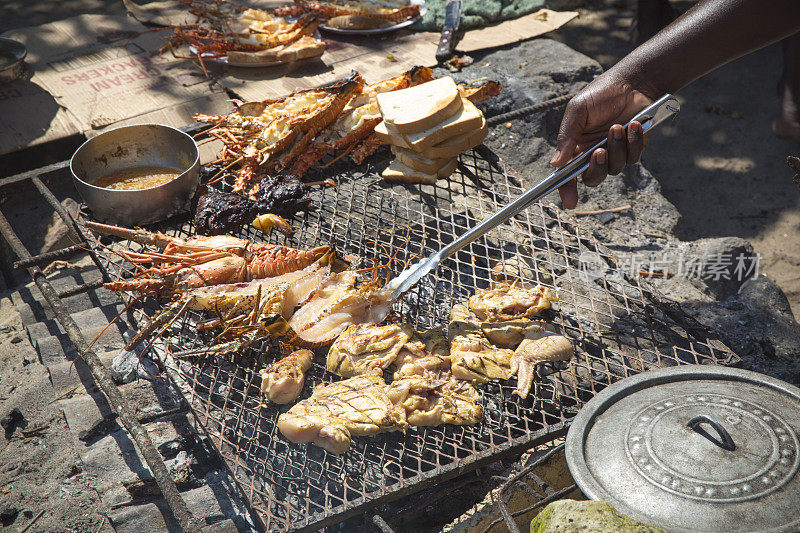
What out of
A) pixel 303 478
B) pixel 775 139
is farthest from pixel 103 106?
pixel 775 139

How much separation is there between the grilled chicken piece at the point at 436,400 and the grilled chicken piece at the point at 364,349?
0.53 ft

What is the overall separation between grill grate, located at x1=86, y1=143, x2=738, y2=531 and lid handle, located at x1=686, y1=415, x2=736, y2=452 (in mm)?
817

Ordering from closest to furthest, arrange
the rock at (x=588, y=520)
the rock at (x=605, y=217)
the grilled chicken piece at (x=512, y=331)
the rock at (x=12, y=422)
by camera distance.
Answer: the rock at (x=588, y=520) < the grilled chicken piece at (x=512, y=331) < the rock at (x=12, y=422) < the rock at (x=605, y=217)

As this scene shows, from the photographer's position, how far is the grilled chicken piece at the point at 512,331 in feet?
11.9

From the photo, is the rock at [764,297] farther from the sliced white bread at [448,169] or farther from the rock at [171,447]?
the rock at [171,447]

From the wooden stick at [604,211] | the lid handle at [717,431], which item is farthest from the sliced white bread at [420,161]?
the lid handle at [717,431]

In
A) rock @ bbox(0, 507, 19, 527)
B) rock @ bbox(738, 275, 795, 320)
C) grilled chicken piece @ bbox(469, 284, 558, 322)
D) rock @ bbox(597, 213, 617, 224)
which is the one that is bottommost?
rock @ bbox(738, 275, 795, 320)

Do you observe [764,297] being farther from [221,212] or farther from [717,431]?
[221,212]

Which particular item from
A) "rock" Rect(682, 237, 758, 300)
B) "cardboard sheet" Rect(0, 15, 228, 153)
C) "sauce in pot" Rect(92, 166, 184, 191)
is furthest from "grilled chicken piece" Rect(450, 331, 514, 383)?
"cardboard sheet" Rect(0, 15, 228, 153)

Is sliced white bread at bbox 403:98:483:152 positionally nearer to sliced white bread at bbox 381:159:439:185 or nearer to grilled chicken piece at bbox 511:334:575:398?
sliced white bread at bbox 381:159:439:185

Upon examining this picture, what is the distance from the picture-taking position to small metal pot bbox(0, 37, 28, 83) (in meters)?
5.99

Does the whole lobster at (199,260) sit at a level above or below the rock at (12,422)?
above

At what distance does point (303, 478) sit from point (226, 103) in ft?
14.0

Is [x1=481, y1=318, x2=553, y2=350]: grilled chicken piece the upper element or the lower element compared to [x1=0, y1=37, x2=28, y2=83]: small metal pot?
lower
